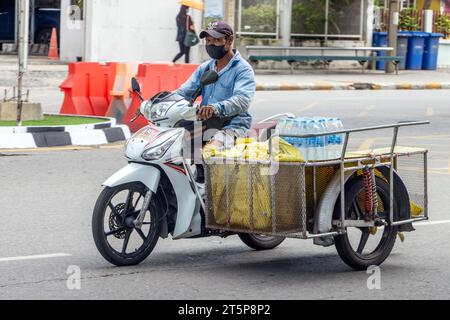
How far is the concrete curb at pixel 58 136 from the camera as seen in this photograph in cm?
1376

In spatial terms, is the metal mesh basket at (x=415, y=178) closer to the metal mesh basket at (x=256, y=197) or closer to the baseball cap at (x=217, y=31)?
the metal mesh basket at (x=256, y=197)

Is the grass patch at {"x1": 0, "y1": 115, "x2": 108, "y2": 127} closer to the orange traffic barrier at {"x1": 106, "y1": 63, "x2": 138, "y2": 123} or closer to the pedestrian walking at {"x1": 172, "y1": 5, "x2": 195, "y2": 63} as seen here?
the orange traffic barrier at {"x1": 106, "y1": 63, "x2": 138, "y2": 123}

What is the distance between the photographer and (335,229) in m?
7.02

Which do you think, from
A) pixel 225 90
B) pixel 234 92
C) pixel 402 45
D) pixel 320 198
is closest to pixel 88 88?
pixel 225 90

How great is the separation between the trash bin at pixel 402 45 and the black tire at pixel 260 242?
26.4 meters

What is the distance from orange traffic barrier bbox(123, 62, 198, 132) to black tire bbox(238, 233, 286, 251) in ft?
28.2

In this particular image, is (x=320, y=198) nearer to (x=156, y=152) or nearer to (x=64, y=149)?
(x=156, y=152)

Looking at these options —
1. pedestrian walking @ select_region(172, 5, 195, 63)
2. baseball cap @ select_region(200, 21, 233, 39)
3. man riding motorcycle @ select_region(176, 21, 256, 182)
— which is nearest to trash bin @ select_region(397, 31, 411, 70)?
pedestrian walking @ select_region(172, 5, 195, 63)

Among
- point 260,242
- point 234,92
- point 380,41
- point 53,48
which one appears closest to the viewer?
point 234,92

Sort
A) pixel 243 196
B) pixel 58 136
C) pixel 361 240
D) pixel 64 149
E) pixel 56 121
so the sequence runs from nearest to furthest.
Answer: pixel 243 196, pixel 361 240, pixel 64 149, pixel 58 136, pixel 56 121

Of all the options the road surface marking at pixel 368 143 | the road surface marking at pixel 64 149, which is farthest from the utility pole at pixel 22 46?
the road surface marking at pixel 368 143

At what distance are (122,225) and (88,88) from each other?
10.4 metres

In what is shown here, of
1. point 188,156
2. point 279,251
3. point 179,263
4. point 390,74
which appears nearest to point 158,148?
point 188,156

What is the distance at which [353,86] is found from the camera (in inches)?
1083
